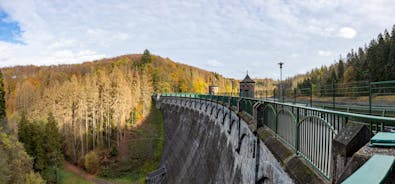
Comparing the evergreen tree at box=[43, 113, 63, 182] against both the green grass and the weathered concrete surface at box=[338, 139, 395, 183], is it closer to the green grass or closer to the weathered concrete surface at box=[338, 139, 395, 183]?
the green grass

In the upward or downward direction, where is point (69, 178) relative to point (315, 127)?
downward

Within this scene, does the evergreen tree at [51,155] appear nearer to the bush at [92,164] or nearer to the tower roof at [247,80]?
the bush at [92,164]

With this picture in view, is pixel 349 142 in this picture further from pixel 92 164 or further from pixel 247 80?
pixel 92 164

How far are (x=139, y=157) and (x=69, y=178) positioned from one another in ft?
29.6

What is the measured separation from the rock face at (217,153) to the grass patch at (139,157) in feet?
17.8

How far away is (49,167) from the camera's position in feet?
110

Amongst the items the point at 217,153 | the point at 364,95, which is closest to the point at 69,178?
the point at 217,153

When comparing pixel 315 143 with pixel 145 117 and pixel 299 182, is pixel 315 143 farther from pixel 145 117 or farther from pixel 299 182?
pixel 145 117

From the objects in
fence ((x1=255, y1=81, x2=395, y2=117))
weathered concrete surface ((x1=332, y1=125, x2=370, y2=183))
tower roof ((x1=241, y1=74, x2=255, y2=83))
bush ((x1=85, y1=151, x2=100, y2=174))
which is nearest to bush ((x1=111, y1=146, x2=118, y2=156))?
bush ((x1=85, y1=151, x2=100, y2=174))

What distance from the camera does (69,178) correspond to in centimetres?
3303

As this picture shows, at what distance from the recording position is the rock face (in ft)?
25.5

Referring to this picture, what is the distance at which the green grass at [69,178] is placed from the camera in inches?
1256

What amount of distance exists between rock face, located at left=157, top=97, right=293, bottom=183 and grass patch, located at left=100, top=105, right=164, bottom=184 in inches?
→ 213

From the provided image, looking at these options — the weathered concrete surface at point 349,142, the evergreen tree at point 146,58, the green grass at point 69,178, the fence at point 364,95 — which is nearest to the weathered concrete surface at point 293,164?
the weathered concrete surface at point 349,142
